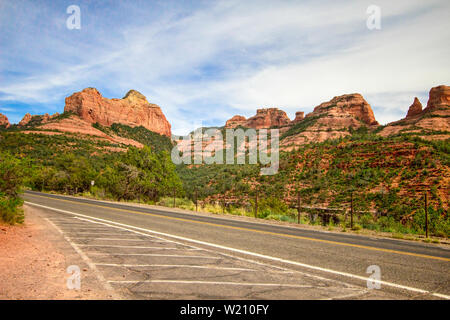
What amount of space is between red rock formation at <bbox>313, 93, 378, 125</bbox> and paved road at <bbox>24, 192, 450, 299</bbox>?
9376 centimetres

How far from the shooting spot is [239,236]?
350 inches

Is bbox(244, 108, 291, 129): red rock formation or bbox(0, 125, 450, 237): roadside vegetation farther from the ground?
bbox(244, 108, 291, 129): red rock formation

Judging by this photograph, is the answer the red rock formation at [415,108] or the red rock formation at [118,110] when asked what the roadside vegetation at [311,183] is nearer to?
the red rock formation at [415,108]

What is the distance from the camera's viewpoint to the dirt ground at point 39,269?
3562 millimetres

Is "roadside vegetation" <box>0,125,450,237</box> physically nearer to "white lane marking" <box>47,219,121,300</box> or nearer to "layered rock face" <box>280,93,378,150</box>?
"white lane marking" <box>47,219,121,300</box>

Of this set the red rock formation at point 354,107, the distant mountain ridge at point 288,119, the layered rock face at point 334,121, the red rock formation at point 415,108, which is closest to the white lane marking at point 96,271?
the distant mountain ridge at point 288,119

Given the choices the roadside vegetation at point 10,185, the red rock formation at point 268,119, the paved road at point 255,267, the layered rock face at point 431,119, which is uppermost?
the red rock formation at point 268,119

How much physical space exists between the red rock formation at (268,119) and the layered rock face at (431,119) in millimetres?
54679

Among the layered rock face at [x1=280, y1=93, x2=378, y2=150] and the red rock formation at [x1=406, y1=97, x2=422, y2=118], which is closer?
the layered rock face at [x1=280, y1=93, x2=378, y2=150]

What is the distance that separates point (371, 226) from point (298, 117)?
110860 millimetres

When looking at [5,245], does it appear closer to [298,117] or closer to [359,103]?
[359,103]

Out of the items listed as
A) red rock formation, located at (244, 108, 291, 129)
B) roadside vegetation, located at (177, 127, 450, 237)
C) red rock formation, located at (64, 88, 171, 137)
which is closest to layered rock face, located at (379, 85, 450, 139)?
roadside vegetation, located at (177, 127, 450, 237)

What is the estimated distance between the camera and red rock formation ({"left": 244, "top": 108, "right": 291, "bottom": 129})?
133m

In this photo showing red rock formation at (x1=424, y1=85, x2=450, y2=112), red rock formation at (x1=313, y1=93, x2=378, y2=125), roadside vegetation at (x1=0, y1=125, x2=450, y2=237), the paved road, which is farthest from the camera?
red rock formation at (x1=313, y1=93, x2=378, y2=125)
